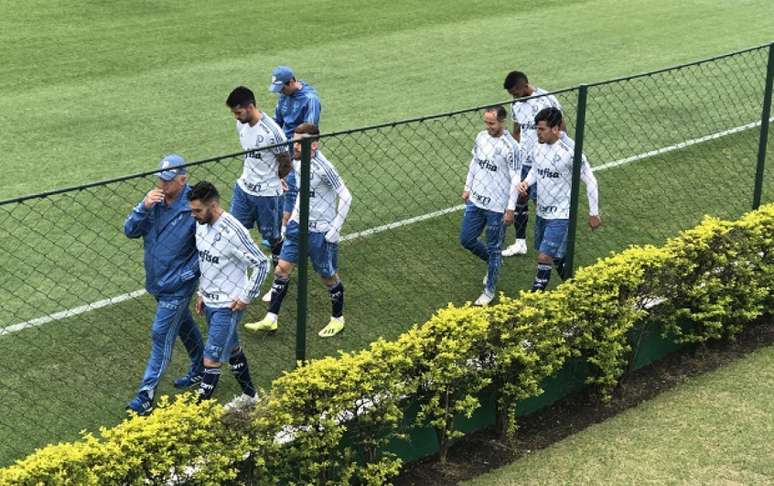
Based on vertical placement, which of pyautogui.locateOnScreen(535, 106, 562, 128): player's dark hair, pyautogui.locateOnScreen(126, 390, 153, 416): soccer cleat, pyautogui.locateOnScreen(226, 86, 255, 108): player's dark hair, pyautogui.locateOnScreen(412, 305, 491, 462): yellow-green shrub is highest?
pyautogui.locateOnScreen(535, 106, 562, 128): player's dark hair

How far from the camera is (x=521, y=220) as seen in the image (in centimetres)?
1091

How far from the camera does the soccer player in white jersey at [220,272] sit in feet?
25.1

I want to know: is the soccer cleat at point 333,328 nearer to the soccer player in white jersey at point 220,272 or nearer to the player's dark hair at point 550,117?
the soccer player in white jersey at point 220,272

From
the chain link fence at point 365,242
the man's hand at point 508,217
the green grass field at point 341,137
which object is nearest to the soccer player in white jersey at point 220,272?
the chain link fence at point 365,242

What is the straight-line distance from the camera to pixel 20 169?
12.9m

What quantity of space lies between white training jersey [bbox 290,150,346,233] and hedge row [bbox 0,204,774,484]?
1471mm

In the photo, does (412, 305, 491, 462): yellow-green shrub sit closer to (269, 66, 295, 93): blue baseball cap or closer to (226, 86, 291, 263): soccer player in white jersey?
(226, 86, 291, 263): soccer player in white jersey

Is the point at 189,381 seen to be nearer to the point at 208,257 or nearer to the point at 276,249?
the point at 208,257

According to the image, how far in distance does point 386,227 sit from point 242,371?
3.63m

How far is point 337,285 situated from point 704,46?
12.0 m

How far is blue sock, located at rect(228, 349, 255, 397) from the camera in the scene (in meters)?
8.04

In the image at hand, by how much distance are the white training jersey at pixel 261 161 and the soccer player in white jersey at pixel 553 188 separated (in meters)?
2.12

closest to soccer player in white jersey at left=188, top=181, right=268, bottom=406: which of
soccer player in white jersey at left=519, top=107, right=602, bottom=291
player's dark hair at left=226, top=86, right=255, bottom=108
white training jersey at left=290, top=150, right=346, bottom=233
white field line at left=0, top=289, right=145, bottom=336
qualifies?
white training jersey at left=290, top=150, right=346, bottom=233

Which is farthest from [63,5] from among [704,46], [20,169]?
[704,46]
